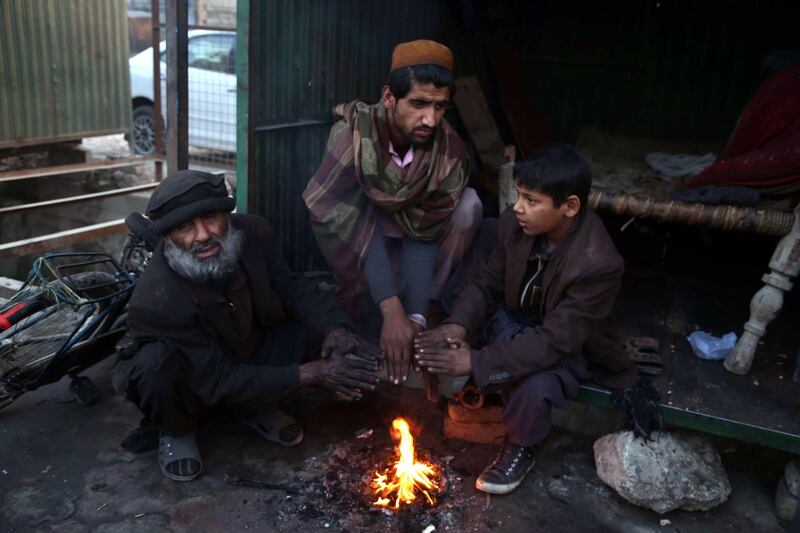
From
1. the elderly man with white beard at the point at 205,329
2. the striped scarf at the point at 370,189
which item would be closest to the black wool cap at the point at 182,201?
the elderly man with white beard at the point at 205,329

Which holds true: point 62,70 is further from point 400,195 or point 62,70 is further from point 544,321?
point 544,321

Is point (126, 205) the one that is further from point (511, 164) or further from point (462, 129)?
point (511, 164)

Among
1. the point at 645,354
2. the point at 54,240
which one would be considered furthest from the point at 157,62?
the point at 645,354

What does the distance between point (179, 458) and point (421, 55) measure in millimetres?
2292

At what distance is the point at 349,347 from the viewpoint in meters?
3.30

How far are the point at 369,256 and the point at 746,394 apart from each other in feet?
6.59

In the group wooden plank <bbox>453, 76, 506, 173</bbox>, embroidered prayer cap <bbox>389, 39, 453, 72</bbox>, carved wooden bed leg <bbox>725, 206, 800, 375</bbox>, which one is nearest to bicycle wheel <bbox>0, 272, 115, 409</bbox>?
embroidered prayer cap <bbox>389, 39, 453, 72</bbox>

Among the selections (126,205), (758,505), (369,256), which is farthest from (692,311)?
(126,205)

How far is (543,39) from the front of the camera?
6348 millimetres

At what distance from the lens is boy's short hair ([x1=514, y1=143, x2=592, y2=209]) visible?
3080mm

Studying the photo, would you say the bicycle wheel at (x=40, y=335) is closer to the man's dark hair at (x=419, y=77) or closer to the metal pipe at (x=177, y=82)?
the metal pipe at (x=177, y=82)

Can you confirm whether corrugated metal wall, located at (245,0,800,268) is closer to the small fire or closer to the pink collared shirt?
the pink collared shirt

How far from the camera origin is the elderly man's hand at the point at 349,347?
330 cm

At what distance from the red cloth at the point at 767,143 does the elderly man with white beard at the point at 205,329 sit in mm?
2354
